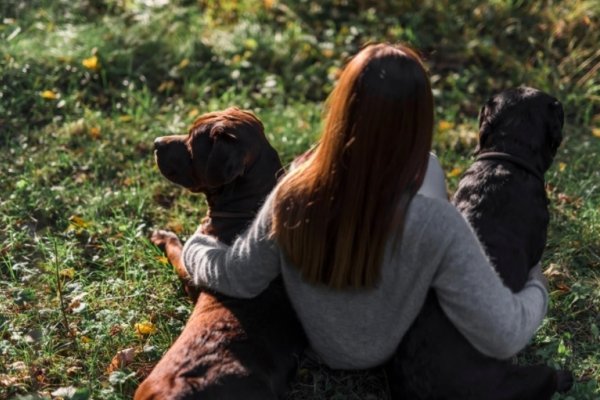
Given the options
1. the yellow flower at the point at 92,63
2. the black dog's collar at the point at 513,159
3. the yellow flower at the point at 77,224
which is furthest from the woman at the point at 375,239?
the yellow flower at the point at 92,63

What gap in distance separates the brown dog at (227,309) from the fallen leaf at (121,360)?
15.3 inches

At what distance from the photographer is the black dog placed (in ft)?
11.7

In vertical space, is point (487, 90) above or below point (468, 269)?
below

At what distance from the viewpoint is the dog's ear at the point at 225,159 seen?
4.17 meters

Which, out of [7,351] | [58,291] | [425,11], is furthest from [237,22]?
[7,351]

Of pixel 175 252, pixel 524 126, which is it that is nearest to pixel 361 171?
pixel 524 126

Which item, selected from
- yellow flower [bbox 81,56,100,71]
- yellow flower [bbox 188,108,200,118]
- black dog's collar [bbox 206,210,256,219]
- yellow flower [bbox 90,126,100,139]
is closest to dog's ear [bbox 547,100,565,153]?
black dog's collar [bbox 206,210,256,219]

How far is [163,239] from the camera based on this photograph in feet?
16.1

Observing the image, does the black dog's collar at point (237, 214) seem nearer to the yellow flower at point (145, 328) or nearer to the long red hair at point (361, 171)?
the yellow flower at point (145, 328)

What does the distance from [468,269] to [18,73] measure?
4.36 m

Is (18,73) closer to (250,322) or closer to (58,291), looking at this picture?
(58,291)

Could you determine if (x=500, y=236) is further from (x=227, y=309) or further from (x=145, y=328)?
(x=145, y=328)

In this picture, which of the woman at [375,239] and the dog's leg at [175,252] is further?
the dog's leg at [175,252]

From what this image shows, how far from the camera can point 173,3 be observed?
7.73 meters
